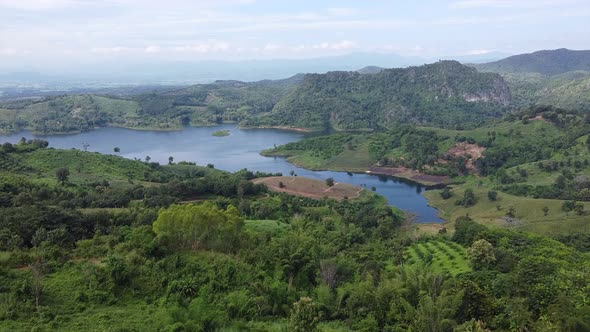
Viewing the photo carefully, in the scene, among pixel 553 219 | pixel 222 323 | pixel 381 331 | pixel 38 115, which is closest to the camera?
pixel 222 323

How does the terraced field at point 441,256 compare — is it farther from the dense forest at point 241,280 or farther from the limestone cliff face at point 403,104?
the limestone cliff face at point 403,104

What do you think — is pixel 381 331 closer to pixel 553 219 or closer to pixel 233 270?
pixel 233 270

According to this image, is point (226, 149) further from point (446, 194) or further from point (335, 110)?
point (446, 194)

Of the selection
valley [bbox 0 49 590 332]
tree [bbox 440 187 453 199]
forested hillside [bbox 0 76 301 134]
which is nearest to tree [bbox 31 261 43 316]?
valley [bbox 0 49 590 332]

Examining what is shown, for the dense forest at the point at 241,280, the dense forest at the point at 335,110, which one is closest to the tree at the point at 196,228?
the dense forest at the point at 241,280

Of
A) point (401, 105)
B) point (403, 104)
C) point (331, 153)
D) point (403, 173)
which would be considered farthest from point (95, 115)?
point (403, 173)

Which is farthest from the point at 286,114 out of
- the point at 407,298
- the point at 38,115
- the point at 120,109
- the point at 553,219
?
the point at 407,298
